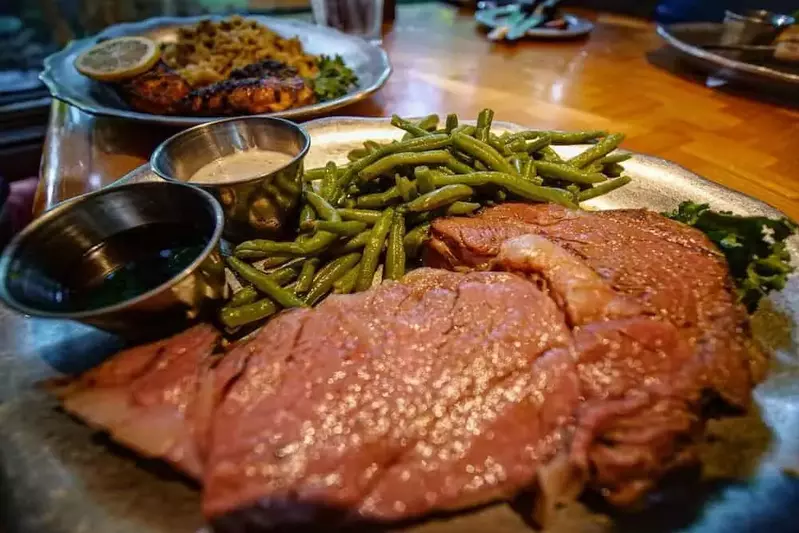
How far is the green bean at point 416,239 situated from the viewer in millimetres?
3051

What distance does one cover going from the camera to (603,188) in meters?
3.48

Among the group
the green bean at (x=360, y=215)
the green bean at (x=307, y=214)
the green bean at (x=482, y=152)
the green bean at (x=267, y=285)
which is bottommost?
the green bean at (x=267, y=285)

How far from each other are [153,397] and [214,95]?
3162 millimetres

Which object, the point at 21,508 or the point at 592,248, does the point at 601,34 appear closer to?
the point at 592,248

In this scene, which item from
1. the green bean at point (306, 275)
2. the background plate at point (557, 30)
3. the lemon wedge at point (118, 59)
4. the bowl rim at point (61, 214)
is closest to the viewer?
the bowl rim at point (61, 214)

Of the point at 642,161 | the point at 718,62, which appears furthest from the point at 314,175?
the point at 718,62

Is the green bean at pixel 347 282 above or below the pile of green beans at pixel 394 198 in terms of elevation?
below

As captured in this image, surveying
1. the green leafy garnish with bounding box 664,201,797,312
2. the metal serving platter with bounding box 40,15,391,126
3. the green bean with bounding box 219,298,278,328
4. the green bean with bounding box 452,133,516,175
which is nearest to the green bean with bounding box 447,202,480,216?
the green bean with bounding box 452,133,516,175

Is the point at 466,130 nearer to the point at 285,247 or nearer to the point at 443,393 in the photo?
the point at 285,247

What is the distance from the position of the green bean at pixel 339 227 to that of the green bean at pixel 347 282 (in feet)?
0.64

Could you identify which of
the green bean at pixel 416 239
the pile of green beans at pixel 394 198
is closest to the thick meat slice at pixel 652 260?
the green bean at pixel 416 239

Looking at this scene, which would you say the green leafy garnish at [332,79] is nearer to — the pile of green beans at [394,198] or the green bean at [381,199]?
the pile of green beans at [394,198]

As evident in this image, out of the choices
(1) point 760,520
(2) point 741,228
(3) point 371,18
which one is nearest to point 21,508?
(1) point 760,520

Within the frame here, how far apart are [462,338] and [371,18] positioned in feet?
19.1
